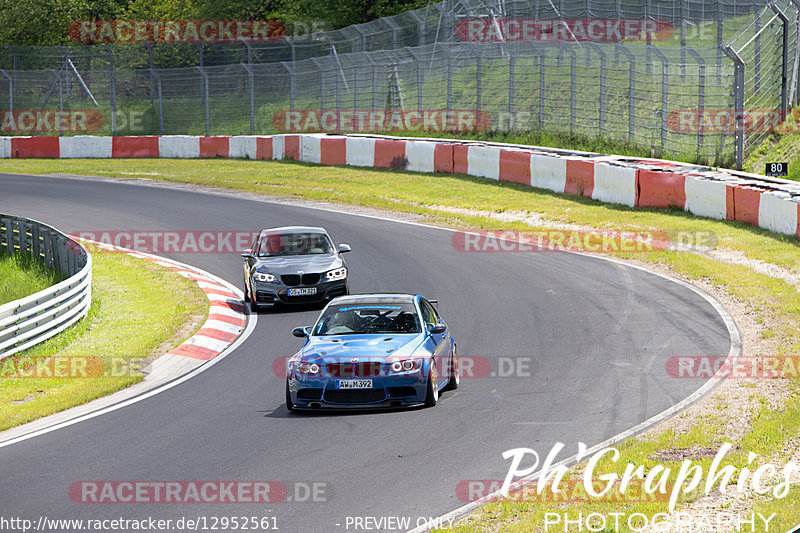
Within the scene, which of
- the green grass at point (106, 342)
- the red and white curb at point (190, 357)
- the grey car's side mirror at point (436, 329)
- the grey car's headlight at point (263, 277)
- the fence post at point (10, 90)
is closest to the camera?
the red and white curb at point (190, 357)

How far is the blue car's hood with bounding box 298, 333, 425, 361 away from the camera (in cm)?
1158

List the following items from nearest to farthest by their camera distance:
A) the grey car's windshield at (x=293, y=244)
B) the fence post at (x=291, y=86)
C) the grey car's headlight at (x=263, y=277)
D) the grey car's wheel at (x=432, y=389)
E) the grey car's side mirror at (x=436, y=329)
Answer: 1. the grey car's wheel at (x=432, y=389)
2. the grey car's side mirror at (x=436, y=329)
3. the grey car's headlight at (x=263, y=277)
4. the grey car's windshield at (x=293, y=244)
5. the fence post at (x=291, y=86)

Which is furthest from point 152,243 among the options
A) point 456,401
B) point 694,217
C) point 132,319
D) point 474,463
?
point 474,463

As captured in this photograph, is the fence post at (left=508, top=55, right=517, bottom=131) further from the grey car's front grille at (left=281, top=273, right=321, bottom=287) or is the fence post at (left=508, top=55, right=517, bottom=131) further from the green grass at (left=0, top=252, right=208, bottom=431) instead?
the grey car's front grille at (left=281, top=273, right=321, bottom=287)

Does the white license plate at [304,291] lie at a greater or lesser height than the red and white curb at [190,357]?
greater

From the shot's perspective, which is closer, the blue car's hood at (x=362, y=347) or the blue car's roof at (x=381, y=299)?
the blue car's hood at (x=362, y=347)

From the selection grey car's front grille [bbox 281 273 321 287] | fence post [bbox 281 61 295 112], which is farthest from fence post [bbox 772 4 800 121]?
fence post [bbox 281 61 295 112]

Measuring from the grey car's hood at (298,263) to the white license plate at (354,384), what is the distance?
21.2 ft

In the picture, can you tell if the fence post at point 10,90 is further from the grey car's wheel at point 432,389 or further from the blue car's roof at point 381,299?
the grey car's wheel at point 432,389

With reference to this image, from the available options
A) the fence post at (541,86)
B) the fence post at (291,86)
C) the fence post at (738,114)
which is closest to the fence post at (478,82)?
the fence post at (541,86)

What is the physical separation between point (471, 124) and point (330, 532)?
101ft

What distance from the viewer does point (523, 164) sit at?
3055 cm

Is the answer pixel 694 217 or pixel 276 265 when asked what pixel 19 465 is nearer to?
pixel 276 265

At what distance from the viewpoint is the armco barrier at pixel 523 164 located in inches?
899
